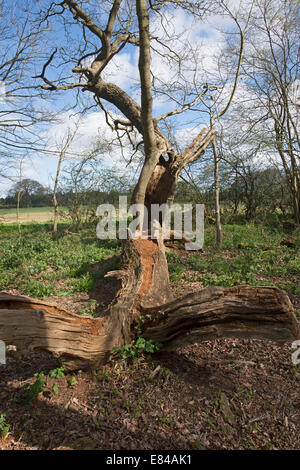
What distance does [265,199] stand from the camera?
1463 centimetres

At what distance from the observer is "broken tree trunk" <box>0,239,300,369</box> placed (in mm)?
2793

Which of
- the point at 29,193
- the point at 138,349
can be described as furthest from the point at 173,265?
the point at 29,193

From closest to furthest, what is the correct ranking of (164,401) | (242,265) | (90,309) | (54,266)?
1. (164,401)
2. (90,309)
3. (242,265)
4. (54,266)

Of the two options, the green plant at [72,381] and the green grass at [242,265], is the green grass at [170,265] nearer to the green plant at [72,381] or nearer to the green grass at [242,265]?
the green grass at [242,265]

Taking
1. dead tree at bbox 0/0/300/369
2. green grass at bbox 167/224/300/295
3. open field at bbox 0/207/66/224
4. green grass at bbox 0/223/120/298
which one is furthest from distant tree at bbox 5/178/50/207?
dead tree at bbox 0/0/300/369

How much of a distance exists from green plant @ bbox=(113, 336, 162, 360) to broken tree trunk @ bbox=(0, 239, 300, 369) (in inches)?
2.7

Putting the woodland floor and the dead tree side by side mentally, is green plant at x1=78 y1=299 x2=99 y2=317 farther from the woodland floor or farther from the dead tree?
the woodland floor

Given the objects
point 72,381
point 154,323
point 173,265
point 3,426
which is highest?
point 173,265

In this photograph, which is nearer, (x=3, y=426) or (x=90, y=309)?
(x=3, y=426)

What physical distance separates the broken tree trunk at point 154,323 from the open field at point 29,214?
29.9 feet

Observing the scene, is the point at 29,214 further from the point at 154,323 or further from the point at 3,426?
the point at 3,426

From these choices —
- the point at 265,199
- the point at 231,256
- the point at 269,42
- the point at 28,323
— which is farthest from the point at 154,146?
the point at 265,199

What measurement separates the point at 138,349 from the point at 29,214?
45.9 ft

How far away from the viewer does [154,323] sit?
3.35 metres
